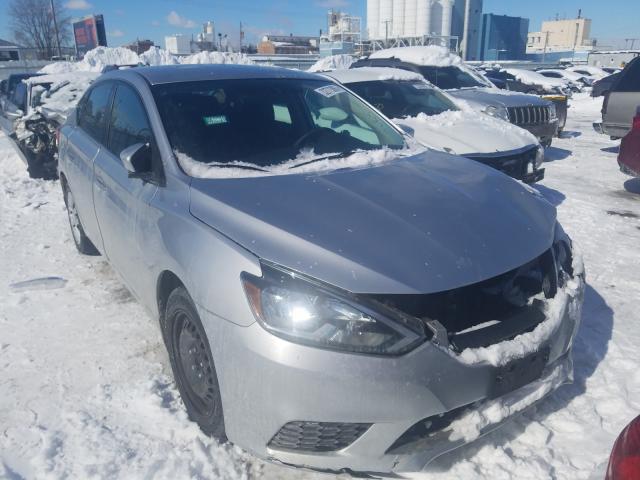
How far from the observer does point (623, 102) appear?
28.7ft

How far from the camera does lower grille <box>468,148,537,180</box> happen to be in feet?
18.5

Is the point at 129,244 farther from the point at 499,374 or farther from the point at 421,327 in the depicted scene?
the point at 499,374

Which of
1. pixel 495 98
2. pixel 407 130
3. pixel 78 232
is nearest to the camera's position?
pixel 407 130

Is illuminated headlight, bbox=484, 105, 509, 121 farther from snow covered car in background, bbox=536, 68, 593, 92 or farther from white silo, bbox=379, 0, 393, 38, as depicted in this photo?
white silo, bbox=379, 0, 393, 38

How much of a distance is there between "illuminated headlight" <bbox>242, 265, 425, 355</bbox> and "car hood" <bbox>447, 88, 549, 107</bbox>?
24.6ft

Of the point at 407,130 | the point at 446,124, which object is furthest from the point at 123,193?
the point at 446,124

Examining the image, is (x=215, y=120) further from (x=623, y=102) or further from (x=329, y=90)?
(x=623, y=102)

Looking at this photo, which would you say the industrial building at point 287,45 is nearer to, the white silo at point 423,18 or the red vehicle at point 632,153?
the white silo at point 423,18

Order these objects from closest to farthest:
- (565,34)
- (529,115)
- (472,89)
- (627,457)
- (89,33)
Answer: (627,457) < (529,115) < (472,89) < (89,33) < (565,34)

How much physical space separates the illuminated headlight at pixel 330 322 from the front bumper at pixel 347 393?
0.12ft

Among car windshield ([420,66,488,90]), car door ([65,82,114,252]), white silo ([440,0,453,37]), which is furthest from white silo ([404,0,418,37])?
car door ([65,82,114,252])

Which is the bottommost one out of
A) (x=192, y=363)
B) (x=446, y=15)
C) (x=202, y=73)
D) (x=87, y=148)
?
(x=192, y=363)

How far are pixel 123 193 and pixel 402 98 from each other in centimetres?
488

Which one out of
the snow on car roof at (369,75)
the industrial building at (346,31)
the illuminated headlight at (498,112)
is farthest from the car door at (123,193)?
the industrial building at (346,31)
